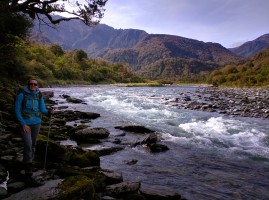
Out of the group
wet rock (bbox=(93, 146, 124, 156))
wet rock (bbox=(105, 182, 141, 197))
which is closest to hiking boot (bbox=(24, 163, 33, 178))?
wet rock (bbox=(105, 182, 141, 197))

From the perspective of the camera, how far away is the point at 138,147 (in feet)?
40.3

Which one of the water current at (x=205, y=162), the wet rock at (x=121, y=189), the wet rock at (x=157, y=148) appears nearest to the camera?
the wet rock at (x=121, y=189)

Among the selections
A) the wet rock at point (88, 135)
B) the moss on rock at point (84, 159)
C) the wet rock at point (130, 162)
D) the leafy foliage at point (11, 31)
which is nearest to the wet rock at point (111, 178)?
the moss on rock at point (84, 159)

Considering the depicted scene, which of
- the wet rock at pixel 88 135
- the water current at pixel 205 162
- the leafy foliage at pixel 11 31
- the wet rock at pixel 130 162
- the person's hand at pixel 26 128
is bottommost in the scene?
the water current at pixel 205 162

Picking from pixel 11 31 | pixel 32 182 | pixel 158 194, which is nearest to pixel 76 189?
→ pixel 32 182

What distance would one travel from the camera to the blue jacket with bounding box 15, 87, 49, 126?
21.2 feet

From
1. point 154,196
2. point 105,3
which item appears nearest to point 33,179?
point 154,196

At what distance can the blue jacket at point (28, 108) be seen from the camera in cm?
646

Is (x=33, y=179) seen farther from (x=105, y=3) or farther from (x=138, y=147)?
(x=105, y=3)

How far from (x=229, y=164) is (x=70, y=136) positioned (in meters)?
7.74

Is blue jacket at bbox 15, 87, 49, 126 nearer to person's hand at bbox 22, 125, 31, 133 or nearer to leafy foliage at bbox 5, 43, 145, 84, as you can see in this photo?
person's hand at bbox 22, 125, 31, 133

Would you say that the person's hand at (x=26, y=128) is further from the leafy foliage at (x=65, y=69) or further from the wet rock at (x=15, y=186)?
the leafy foliage at (x=65, y=69)

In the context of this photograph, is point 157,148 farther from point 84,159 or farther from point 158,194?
point 158,194

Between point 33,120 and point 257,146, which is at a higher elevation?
point 33,120
